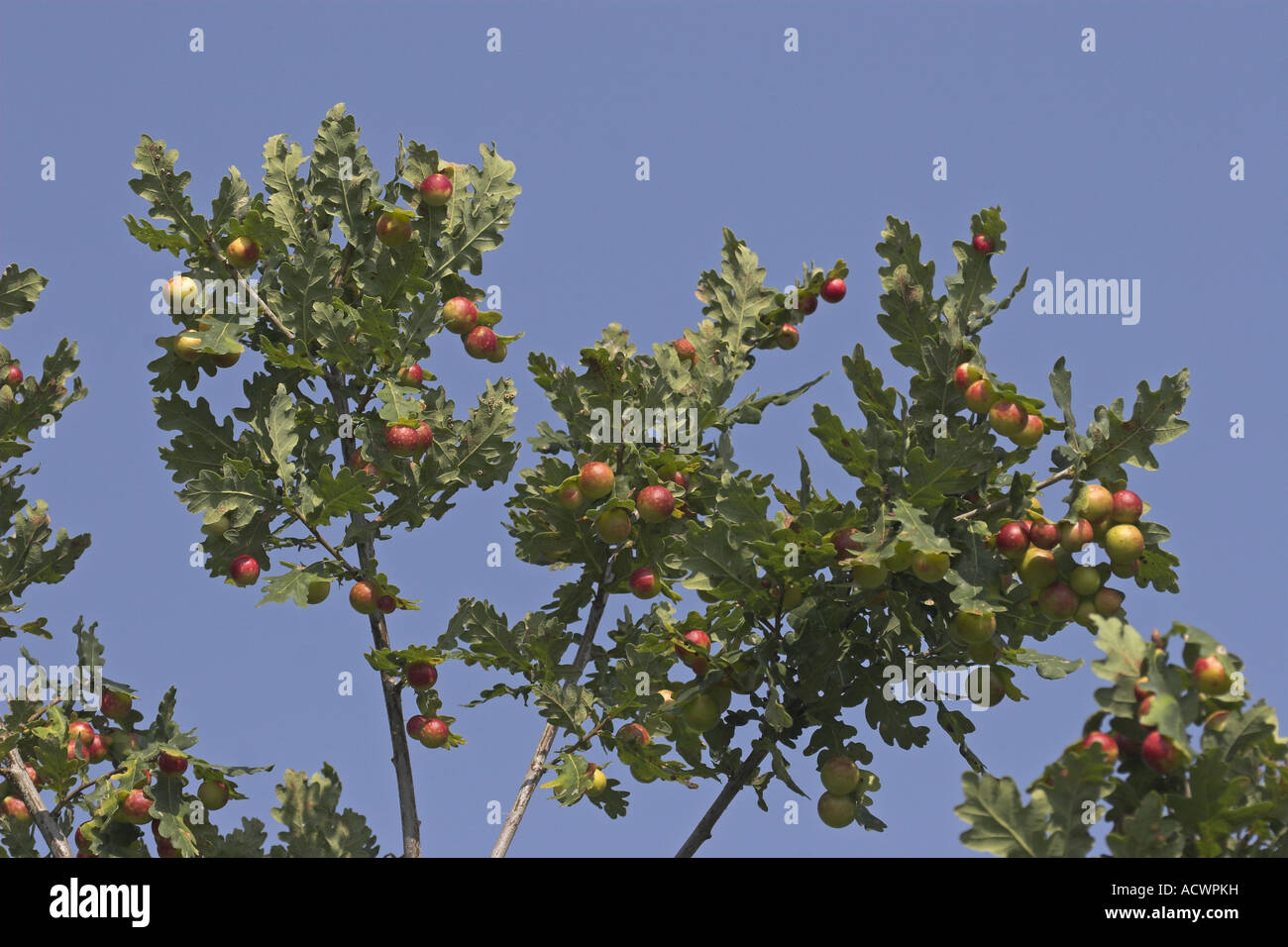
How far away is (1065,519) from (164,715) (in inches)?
243

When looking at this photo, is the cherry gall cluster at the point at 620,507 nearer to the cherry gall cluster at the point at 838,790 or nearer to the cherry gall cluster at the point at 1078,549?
the cherry gall cluster at the point at 838,790

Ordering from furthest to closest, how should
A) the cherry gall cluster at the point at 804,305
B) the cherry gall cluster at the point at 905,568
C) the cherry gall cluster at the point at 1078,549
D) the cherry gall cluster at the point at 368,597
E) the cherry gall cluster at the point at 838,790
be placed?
the cherry gall cluster at the point at 804,305, the cherry gall cluster at the point at 368,597, the cherry gall cluster at the point at 838,790, the cherry gall cluster at the point at 1078,549, the cherry gall cluster at the point at 905,568

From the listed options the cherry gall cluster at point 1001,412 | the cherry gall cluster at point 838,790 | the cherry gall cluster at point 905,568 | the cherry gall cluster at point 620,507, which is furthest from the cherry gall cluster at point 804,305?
the cherry gall cluster at point 838,790

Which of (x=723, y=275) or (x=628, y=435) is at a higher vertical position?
(x=723, y=275)

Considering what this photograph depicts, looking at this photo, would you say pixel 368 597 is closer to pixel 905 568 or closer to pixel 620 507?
pixel 620 507

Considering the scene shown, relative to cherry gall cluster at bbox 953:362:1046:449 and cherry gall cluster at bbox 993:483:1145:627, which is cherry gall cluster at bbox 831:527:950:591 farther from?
cherry gall cluster at bbox 953:362:1046:449

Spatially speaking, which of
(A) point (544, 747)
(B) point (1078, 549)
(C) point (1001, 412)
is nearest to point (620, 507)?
(A) point (544, 747)

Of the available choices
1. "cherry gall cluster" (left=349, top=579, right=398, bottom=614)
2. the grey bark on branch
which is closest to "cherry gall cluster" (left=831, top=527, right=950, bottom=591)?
the grey bark on branch

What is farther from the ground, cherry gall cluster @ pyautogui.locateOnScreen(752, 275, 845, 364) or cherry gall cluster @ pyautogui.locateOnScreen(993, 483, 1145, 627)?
cherry gall cluster @ pyautogui.locateOnScreen(752, 275, 845, 364)

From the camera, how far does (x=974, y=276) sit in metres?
9.34

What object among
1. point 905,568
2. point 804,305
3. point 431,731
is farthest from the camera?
point 804,305

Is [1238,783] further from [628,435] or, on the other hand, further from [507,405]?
[507,405]

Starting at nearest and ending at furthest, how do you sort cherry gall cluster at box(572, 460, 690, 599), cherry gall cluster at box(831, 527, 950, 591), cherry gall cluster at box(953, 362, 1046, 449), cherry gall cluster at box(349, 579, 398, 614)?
cherry gall cluster at box(831, 527, 950, 591) < cherry gall cluster at box(953, 362, 1046, 449) < cherry gall cluster at box(572, 460, 690, 599) < cherry gall cluster at box(349, 579, 398, 614)
